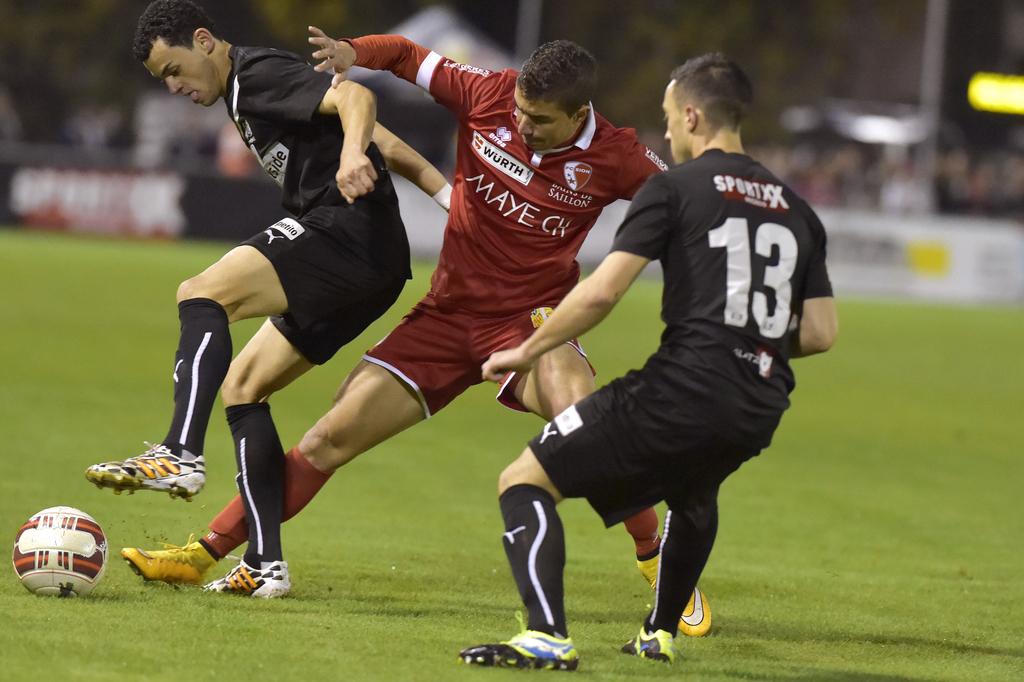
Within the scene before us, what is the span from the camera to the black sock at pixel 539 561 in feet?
18.3

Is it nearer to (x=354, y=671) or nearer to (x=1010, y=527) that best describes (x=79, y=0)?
(x=1010, y=527)

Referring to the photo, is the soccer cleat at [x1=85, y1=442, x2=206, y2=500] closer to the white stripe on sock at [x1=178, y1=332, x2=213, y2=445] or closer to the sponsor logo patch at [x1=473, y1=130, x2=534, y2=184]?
the white stripe on sock at [x1=178, y1=332, x2=213, y2=445]

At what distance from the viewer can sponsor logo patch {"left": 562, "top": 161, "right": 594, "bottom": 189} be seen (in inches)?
281

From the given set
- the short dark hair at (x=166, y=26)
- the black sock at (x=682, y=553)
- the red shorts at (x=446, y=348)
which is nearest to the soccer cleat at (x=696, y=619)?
the black sock at (x=682, y=553)

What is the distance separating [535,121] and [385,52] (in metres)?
0.91

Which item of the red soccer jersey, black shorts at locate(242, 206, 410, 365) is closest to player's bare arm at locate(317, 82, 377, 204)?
black shorts at locate(242, 206, 410, 365)

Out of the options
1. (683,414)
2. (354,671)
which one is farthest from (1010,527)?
(354,671)

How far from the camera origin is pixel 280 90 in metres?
6.79

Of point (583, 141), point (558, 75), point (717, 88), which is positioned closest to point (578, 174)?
point (583, 141)

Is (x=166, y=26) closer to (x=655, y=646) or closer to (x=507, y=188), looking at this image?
(x=507, y=188)

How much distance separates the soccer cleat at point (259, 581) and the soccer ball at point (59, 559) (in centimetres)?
55

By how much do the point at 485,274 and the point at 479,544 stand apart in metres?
1.98

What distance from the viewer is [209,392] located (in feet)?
20.8

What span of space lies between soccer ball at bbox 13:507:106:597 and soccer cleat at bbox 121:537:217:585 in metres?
0.31
